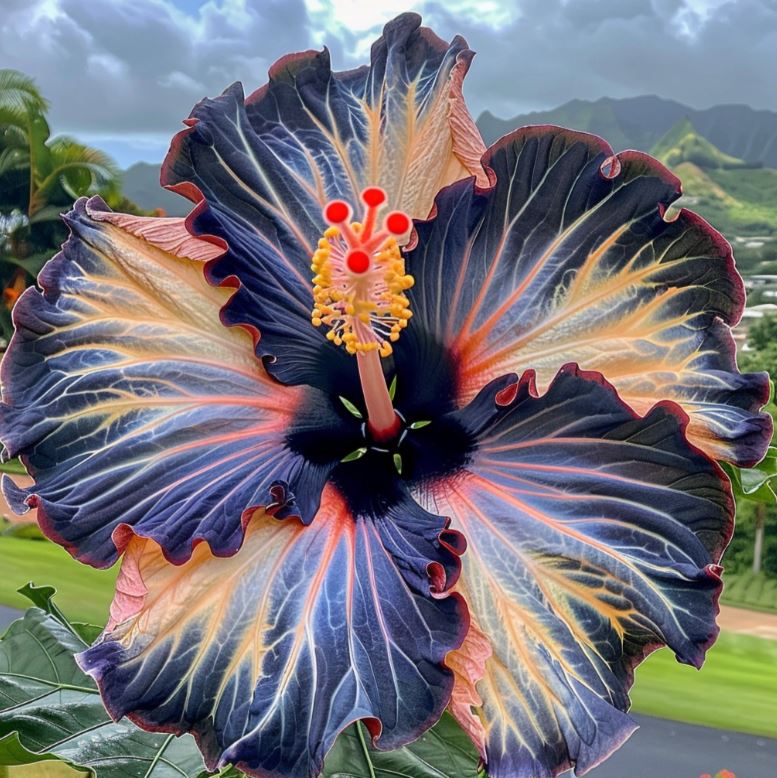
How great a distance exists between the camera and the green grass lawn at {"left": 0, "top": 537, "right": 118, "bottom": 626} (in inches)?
80.7

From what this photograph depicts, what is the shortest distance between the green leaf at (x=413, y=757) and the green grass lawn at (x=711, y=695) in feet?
6.61

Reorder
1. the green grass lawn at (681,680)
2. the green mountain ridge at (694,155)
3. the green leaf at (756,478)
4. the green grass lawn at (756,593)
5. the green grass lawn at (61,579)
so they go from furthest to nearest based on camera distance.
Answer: the green mountain ridge at (694,155), the green grass lawn at (756,593), the green grass lawn at (681,680), the green grass lawn at (61,579), the green leaf at (756,478)

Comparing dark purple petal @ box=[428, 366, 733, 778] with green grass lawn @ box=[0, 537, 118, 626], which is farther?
green grass lawn @ box=[0, 537, 118, 626]

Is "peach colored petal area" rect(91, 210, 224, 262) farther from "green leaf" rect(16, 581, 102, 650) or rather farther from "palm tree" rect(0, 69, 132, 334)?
"palm tree" rect(0, 69, 132, 334)

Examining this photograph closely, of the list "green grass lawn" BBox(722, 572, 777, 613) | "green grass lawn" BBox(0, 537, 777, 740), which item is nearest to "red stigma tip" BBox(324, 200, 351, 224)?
"green grass lawn" BBox(0, 537, 777, 740)

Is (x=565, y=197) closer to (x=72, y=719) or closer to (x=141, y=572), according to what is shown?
(x=141, y=572)

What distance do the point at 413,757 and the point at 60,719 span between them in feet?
0.66

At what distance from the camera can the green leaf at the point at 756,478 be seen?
0.44 meters

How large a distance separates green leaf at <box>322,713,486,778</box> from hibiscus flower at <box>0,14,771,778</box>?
0.11m

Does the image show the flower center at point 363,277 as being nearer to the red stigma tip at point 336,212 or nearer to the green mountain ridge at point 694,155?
the red stigma tip at point 336,212

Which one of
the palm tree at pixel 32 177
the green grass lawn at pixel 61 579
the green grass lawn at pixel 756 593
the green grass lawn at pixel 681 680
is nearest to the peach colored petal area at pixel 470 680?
the green grass lawn at pixel 61 579

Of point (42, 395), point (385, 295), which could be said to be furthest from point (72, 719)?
point (385, 295)

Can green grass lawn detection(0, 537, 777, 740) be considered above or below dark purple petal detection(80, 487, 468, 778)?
below

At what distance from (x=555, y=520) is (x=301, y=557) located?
0.12 meters
